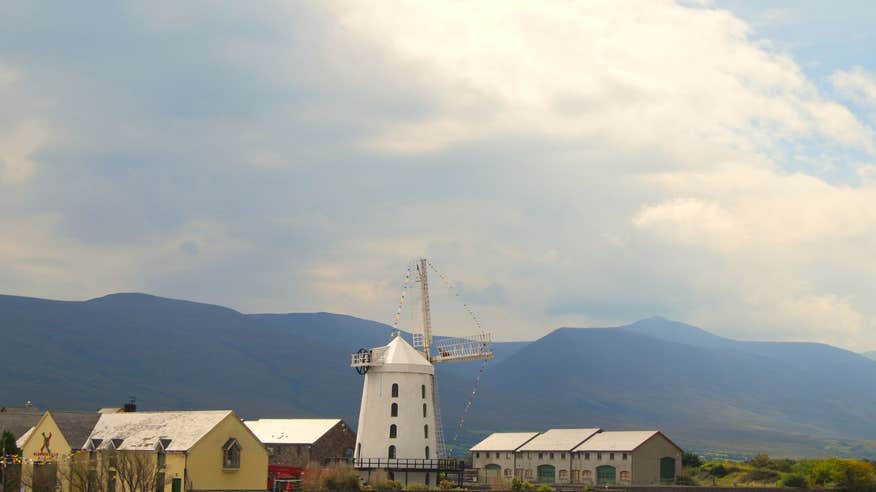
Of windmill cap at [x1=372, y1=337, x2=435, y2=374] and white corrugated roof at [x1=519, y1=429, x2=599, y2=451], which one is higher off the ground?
windmill cap at [x1=372, y1=337, x2=435, y2=374]

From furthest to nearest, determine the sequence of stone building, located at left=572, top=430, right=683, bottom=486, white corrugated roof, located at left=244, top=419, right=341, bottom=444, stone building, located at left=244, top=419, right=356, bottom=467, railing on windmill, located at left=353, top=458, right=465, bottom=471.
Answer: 1. white corrugated roof, located at left=244, top=419, right=341, bottom=444
2. stone building, located at left=244, top=419, right=356, bottom=467
3. stone building, located at left=572, top=430, right=683, bottom=486
4. railing on windmill, located at left=353, top=458, right=465, bottom=471

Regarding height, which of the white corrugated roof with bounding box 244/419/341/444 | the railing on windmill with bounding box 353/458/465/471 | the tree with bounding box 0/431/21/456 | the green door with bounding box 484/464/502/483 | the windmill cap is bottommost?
the green door with bounding box 484/464/502/483

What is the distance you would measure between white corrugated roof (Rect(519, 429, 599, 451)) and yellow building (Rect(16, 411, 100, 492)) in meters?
37.6

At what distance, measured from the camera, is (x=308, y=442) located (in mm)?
88375

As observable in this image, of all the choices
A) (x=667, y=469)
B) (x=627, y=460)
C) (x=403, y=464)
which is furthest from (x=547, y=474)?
(x=403, y=464)

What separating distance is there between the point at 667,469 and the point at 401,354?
23.1m

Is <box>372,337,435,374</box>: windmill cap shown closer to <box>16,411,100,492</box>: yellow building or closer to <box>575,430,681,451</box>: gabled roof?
<box>575,430,681,451</box>: gabled roof

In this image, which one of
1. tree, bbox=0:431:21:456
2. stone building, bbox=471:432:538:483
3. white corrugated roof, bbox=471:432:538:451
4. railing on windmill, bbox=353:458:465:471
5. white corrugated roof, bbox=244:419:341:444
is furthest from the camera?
white corrugated roof, bbox=471:432:538:451

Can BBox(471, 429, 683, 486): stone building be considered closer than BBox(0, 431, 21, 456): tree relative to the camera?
No

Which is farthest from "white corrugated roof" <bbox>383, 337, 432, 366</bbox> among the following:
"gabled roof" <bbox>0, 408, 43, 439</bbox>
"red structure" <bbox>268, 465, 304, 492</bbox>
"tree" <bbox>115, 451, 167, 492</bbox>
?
"gabled roof" <bbox>0, 408, 43, 439</bbox>

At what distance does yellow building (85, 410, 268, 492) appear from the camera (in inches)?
2361

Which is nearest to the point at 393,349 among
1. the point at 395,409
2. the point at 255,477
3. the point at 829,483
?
the point at 395,409

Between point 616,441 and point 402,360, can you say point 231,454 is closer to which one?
point 402,360

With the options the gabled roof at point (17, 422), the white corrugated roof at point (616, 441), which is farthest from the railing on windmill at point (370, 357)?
the gabled roof at point (17, 422)
